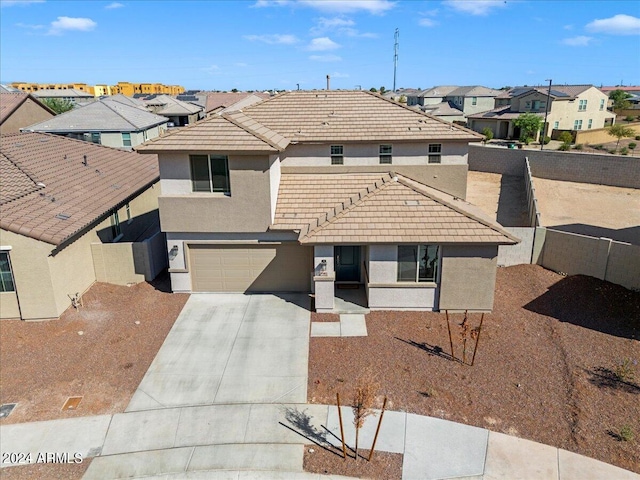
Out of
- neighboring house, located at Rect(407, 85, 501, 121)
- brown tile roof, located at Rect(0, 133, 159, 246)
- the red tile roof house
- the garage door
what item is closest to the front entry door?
the red tile roof house

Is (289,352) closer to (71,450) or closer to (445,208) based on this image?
(71,450)

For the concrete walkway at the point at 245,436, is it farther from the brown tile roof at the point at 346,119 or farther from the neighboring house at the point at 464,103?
the neighboring house at the point at 464,103

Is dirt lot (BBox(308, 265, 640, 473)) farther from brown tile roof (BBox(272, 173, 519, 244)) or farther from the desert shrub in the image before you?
the desert shrub

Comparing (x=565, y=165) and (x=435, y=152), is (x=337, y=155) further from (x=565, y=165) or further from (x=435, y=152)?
(x=565, y=165)

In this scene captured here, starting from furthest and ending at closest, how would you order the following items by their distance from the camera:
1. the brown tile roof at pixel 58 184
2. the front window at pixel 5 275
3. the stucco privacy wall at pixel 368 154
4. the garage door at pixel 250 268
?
the stucco privacy wall at pixel 368 154 < the garage door at pixel 250 268 < the brown tile roof at pixel 58 184 < the front window at pixel 5 275

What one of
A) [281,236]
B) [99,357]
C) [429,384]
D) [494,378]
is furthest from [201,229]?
[494,378]

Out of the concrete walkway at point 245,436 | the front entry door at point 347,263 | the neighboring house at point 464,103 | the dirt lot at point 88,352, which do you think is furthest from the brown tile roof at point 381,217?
the neighboring house at point 464,103

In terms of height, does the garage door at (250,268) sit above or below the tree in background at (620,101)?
below
